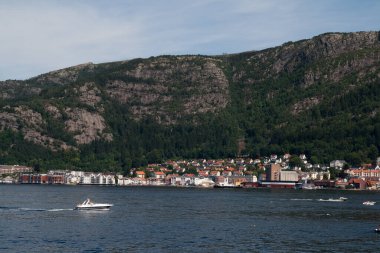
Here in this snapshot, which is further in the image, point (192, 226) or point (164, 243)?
point (192, 226)

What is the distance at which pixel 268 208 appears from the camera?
426 ft

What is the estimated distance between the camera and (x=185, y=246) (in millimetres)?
73250

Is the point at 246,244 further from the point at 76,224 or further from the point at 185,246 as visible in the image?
the point at 76,224

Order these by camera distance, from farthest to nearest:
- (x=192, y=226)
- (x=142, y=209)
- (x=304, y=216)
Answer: (x=142, y=209)
(x=304, y=216)
(x=192, y=226)

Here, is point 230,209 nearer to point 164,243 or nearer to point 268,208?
point 268,208

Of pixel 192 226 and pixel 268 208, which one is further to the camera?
pixel 268 208

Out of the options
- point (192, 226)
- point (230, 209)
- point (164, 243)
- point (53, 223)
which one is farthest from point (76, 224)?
point (230, 209)

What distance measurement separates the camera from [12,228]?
285 ft

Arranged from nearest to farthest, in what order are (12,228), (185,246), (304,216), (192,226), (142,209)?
(185,246) → (12,228) → (192,226) → (304,216) → (142,209)

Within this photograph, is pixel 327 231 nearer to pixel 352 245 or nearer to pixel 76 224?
pixel 352 245

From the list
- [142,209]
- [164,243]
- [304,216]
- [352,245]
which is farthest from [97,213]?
[352,245]

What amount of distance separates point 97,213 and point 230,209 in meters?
25.0

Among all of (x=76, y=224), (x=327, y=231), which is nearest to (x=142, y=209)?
(x=76, y=224)

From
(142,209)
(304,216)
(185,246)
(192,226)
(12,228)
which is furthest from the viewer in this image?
(142,209)
